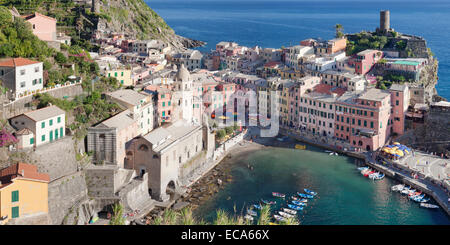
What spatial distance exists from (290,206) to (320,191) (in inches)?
177

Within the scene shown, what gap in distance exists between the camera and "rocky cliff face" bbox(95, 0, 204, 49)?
9219cm

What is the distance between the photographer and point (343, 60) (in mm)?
64000

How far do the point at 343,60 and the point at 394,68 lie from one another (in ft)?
21.6

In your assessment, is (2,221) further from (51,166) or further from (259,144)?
(259,144)

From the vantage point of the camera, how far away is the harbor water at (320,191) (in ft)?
119

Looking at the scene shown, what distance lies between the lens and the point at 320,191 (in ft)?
134

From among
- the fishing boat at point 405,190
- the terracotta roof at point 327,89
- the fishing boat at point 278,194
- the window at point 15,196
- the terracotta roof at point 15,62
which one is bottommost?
the fishing boat at point 278,194

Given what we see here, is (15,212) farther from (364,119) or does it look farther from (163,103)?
(364,119)

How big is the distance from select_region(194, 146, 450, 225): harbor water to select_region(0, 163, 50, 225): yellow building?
1116 cm

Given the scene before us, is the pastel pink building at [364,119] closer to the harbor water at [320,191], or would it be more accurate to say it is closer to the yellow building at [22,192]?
the harbor water at [320,191]

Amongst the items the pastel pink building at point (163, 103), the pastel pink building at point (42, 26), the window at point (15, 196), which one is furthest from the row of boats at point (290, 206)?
the pastel pink building at point (42, 26)

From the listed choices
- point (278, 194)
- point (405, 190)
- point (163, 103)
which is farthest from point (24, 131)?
point (405, 190)

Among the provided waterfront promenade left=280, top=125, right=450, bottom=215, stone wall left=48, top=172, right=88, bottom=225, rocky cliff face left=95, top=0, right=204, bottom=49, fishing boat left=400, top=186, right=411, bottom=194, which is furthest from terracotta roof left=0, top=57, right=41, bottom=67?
rocky cliff face left=95, top=0, right=204, bottom=49

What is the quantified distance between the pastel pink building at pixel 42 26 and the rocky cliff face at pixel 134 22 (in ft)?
124
